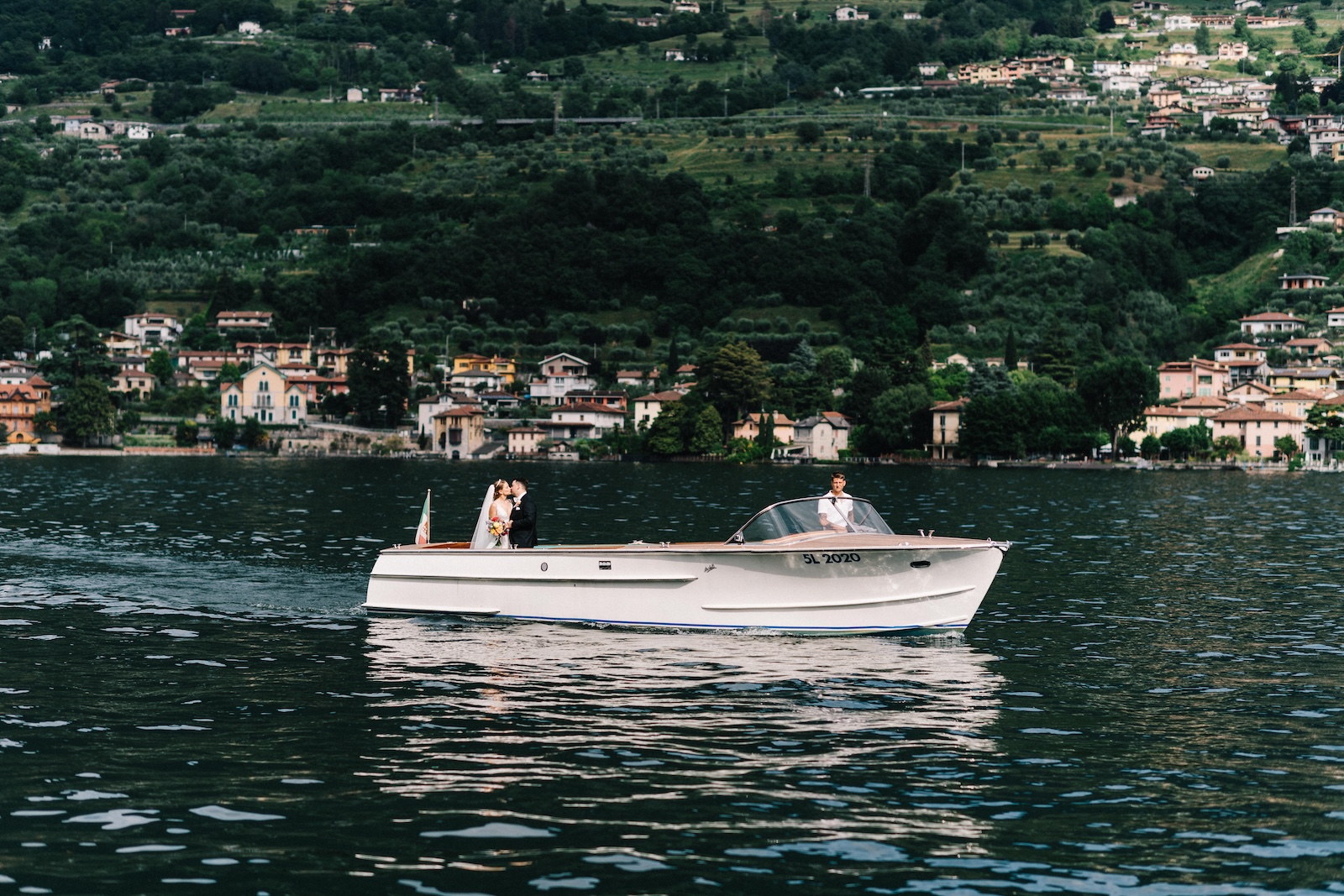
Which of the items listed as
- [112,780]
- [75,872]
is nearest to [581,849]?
[75,872]

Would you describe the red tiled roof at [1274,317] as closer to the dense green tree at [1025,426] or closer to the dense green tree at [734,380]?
the dense green tree at [1025,426]

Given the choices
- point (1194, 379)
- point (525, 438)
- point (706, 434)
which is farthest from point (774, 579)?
→ point (1194, 379)

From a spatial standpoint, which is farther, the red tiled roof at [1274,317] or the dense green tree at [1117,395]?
the red tiled roof at [1274,317]

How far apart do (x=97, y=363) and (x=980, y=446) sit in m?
106

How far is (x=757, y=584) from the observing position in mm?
27359

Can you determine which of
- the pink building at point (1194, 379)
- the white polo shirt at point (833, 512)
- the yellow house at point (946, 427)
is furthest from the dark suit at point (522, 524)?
the pink building at point (1194, 379)

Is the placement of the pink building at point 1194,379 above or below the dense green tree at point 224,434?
above

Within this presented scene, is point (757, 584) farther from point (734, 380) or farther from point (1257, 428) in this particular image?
point (734, 380)

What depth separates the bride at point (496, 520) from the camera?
29484 mm

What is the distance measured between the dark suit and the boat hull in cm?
86

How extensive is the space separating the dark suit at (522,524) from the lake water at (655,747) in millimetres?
1759

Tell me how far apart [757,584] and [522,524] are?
196 inches

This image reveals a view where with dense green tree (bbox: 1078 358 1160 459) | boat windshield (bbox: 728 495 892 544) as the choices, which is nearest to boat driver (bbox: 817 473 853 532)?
boat windshield (bbox: 728 495 892 544)

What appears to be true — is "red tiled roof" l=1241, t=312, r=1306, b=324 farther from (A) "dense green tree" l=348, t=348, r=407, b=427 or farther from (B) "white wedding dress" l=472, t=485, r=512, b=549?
(B) "white wedding dress" l=472, t=485, r=512, b=549
